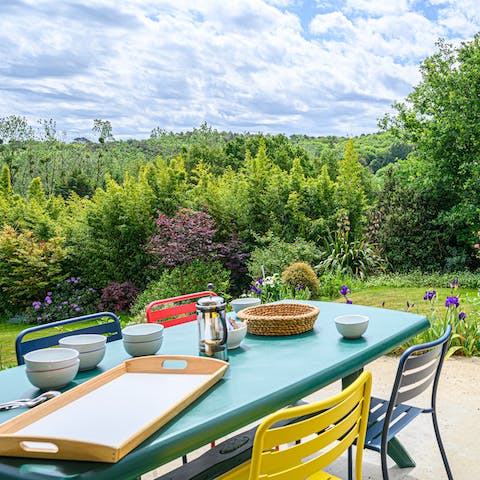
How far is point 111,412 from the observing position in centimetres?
137

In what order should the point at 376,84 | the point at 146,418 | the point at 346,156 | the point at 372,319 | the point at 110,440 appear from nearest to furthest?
the point at 110,440 → the point at 146,418 → the point at 372,319 → the point at 376,84 → the point at 346,156

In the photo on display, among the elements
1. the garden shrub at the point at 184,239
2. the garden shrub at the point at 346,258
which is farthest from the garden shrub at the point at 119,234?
the garden shrub at the point at 346,258

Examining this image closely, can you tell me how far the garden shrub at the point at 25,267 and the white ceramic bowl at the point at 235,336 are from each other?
7.45 meters

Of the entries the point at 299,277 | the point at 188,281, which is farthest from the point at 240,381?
the point at 188,281

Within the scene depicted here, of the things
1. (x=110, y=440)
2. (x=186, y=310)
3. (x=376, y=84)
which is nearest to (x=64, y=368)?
(x=110, y=440)

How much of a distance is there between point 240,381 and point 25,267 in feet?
26.8

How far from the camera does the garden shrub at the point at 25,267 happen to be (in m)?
8.83

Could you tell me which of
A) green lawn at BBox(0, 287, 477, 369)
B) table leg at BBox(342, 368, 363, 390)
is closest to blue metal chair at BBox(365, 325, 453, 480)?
table leg at BBox(342, 368, 363, 390)

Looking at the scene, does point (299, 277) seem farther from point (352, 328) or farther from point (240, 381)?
point (240, 381)

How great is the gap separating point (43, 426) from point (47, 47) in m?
5.78

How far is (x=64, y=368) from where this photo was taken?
1619 mm

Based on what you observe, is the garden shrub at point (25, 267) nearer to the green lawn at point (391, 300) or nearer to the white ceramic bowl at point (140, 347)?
the green lawn at point (391, 300)

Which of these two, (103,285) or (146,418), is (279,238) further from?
(146,418)

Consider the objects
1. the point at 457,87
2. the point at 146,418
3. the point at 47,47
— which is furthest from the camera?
the point at 457,87
